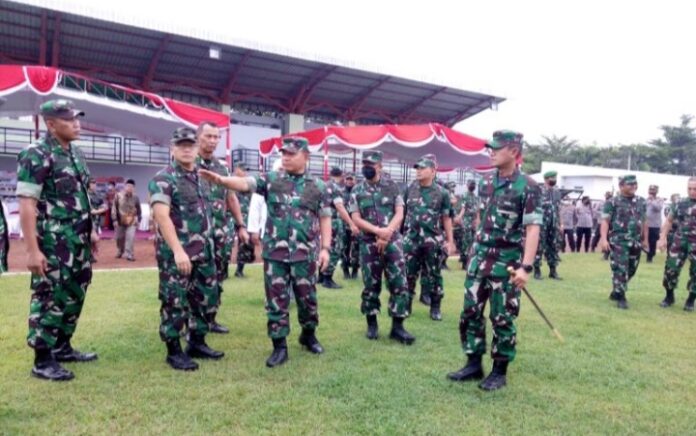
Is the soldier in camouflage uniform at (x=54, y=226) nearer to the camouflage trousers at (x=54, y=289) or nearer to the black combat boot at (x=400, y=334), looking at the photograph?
the camouflage trousers at (x=54, y=289)

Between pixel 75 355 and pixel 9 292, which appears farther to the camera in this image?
pixel 9 292

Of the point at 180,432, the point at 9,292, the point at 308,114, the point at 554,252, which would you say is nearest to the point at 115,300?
the point at 9,292

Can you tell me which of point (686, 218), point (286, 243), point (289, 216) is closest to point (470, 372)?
point (286, 243)

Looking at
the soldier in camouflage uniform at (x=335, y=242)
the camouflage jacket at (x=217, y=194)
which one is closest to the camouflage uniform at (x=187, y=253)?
the camouflage jacket at (x=217, y=194)

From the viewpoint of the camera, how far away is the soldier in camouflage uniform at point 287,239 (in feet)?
13.7

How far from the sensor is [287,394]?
355 cm

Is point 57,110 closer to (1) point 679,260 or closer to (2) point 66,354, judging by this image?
(2) point 66,354

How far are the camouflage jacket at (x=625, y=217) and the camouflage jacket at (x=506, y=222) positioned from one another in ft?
13.7

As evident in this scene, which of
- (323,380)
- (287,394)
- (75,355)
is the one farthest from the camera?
(75,355)

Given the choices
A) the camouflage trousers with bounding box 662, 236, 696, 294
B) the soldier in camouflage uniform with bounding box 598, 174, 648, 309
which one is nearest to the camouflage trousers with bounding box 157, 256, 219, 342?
the soldier in camouflage uniform with bounding box 598, 174, 648, 309

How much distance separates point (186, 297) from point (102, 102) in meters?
8.73

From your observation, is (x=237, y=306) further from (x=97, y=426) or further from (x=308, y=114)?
(x=308, y=114)

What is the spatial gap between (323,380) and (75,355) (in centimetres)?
207

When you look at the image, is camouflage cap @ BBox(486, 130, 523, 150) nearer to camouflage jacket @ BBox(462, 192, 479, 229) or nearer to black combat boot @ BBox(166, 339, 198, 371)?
black combat boot @ BBox(166, 339, 198, 371)
